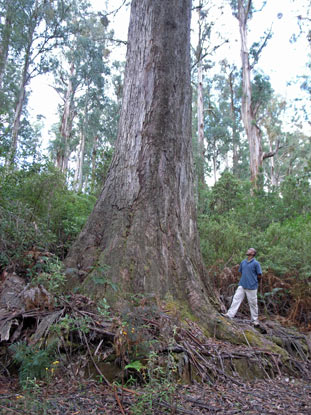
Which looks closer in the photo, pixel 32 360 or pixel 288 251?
pixel 32 360

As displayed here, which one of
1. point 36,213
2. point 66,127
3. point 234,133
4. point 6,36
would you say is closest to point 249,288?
point 36,213

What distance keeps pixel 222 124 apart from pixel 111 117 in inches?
389

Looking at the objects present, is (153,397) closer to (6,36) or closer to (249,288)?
(249,288)

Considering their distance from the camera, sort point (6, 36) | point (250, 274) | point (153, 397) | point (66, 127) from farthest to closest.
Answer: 1. point (66, 127)
2. point (6, 36)
3. point (250, 274)
4. point (153, 397)

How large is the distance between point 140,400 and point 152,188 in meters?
2.45

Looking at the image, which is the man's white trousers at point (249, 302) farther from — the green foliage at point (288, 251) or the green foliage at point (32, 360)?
the green foliage at point (32, 360)

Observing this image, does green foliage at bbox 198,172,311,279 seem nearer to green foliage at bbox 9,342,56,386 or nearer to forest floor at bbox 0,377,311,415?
forest floor at bbox 0,377,311,415

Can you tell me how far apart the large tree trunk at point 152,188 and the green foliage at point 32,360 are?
2.94 ft

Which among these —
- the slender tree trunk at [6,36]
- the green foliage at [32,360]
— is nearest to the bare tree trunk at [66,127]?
the slender tree trunk at [6,36]

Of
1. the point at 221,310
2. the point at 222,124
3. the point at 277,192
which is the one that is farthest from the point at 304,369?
the point at 222,124

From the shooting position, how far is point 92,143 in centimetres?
3275

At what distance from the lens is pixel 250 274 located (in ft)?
19.3

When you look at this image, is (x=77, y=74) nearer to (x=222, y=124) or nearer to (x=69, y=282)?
(x=222, y=124)

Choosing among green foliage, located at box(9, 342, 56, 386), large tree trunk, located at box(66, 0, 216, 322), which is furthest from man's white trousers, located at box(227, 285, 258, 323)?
green foliage, located at box(9, 342, 56, 386)
